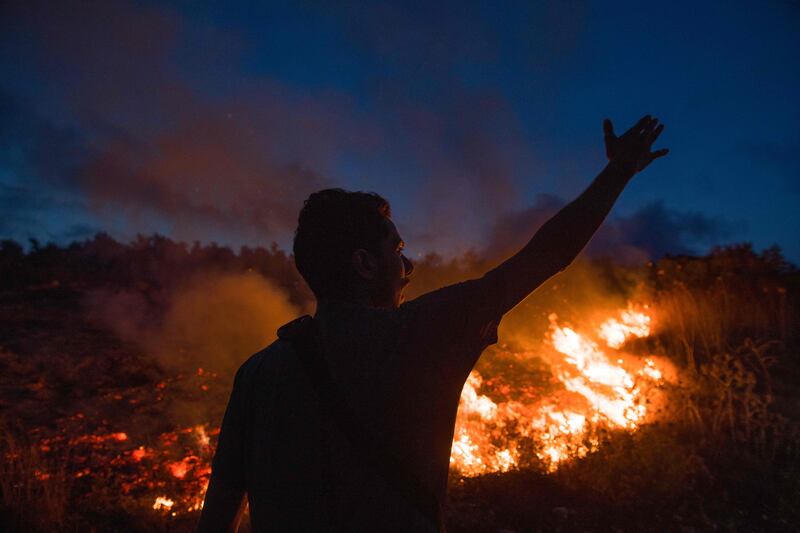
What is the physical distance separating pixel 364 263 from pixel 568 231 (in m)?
0.58

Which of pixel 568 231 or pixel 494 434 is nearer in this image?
pixel 568 231

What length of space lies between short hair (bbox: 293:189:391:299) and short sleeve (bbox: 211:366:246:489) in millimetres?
397

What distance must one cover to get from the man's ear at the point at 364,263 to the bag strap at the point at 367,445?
269mm

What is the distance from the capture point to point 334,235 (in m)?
1.34

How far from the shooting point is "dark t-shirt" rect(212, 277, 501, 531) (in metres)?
1.11

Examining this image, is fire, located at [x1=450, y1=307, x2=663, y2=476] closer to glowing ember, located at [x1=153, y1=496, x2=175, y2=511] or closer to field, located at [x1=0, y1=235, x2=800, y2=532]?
field, located at [x1=0, y1=235, x2=800, y2=532]

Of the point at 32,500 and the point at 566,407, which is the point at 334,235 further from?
the point at 566,407

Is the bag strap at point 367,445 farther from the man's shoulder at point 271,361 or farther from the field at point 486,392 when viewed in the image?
the field at point 486,392

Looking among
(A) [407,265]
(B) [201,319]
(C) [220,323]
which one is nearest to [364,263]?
(A) [407,265]

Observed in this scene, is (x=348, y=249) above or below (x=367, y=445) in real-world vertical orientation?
above

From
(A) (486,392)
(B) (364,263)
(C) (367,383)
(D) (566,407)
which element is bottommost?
(C) (367,383)

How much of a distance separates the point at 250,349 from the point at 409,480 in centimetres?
872

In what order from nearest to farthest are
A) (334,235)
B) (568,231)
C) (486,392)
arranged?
(568,231) → (334,235) → (486,392)

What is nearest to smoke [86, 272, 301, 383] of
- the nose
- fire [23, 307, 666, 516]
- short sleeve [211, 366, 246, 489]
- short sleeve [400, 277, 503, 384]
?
fire [23, 307, 666, 516]
